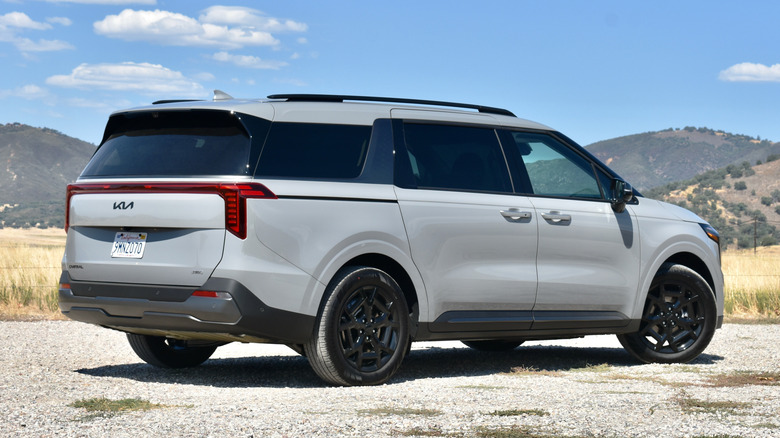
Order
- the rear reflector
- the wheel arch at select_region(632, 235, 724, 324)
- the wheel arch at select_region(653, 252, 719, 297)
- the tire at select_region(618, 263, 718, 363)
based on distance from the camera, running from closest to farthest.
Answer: the rear reflector < the wheel arch at select_region(632, 235, 724, 324) < the tire at select_region(618, 263, 718, 363) < the wheel arch at select_region(653, 252, 719, 297)

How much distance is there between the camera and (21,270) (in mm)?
16984

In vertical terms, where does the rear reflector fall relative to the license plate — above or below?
below

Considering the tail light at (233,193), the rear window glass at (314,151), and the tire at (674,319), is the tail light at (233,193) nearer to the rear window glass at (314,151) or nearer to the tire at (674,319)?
the rear window glass at (314,151)

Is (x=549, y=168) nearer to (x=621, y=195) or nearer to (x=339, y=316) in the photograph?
(x=621, y=195)

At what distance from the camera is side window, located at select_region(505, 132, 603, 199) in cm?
867

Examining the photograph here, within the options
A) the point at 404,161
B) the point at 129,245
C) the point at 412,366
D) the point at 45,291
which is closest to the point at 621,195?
the point at 404,161

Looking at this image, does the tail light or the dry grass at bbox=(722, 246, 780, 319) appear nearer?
the tail light

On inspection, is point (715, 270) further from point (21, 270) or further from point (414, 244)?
point (21, 270)

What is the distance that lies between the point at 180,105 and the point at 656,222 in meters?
4.40

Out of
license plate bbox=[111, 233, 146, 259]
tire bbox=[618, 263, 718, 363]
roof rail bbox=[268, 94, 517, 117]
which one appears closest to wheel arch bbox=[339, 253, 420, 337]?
roof rail bbox=[268, 94, 517, 117]

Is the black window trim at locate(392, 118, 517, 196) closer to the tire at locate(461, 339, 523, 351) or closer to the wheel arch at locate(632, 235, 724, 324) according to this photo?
the wheel arch at locate(632, 235, 724, 324)

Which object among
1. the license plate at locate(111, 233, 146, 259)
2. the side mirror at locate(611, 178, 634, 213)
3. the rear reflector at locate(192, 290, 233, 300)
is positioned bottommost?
the rear reflector at locate(192, 290, 233, 300)

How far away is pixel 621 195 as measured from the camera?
906 cm

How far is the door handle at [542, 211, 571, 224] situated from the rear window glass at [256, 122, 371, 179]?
68.3 inches
